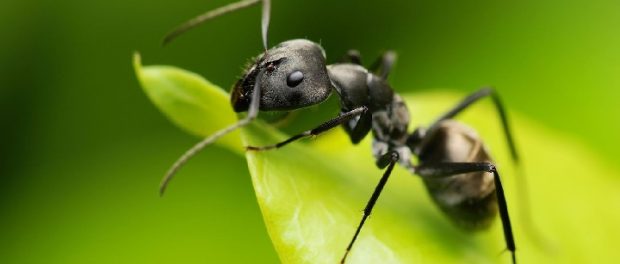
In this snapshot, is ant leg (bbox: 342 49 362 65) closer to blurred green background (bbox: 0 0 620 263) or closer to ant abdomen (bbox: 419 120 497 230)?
ant abdomen (bbox: 419 120 497 230)

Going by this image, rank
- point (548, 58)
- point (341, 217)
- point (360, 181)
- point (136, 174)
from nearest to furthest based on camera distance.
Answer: point (341, 217)
point (360, 181)
point (136, 174)
point (548, 58)

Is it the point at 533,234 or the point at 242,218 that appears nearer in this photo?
the point at 533,234

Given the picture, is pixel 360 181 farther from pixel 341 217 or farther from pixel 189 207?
pixel 189 207

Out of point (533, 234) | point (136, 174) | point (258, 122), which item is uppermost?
point (258, 122)

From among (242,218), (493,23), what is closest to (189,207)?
(242,218)

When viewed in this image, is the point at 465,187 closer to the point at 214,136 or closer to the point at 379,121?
the point at 379,121

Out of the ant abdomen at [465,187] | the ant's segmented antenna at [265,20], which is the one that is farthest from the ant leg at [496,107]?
the ant's segmented antenna at [265,20]

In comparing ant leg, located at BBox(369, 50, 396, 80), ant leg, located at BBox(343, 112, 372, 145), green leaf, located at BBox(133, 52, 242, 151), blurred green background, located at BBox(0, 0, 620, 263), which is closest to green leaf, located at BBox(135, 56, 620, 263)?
green leaf, located at BBox(133, 52, 242, 151)

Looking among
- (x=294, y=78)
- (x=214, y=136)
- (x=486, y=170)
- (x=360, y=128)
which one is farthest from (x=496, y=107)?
(x=214, y=136)
